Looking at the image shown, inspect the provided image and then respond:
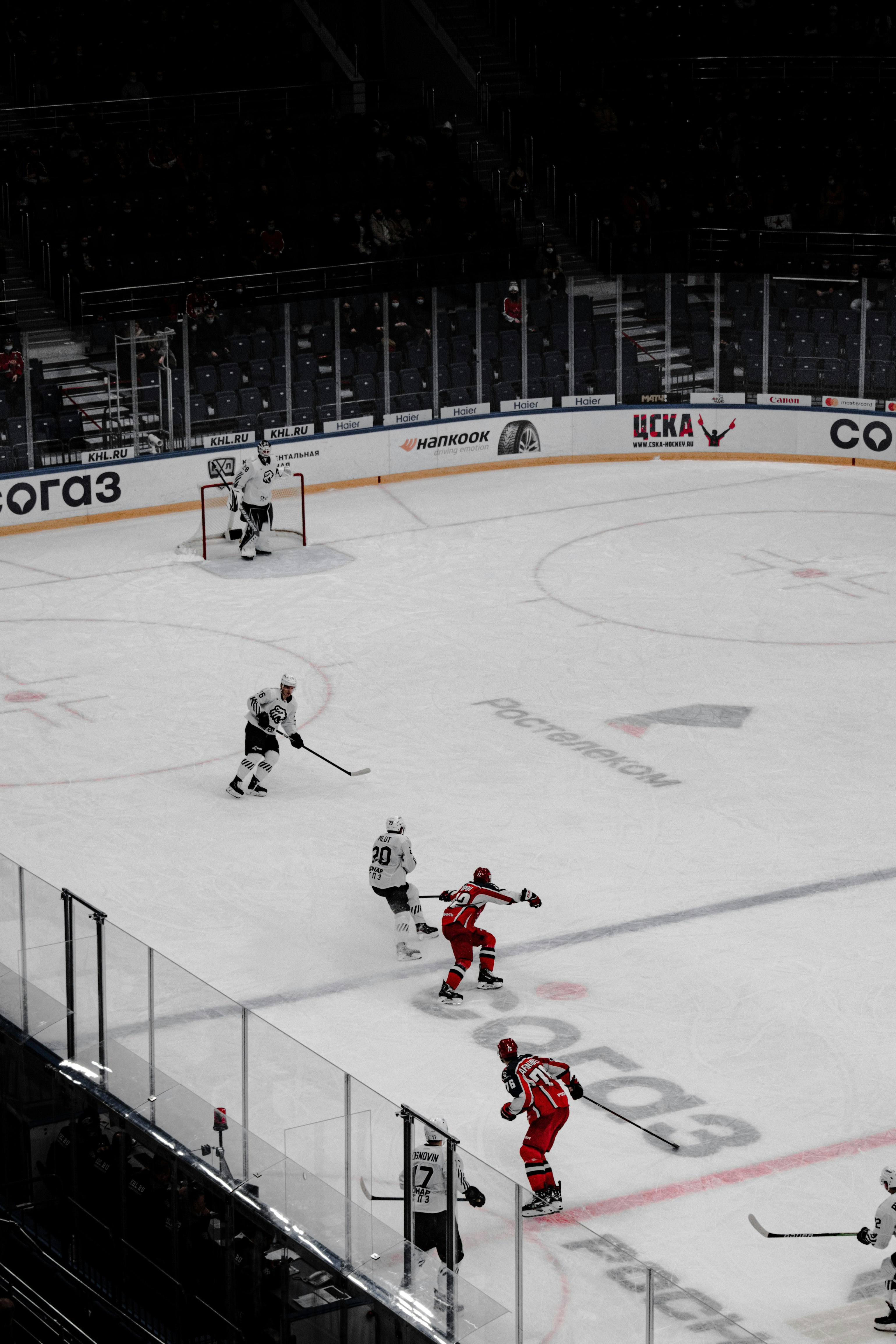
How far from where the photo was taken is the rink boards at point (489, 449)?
26.5 m

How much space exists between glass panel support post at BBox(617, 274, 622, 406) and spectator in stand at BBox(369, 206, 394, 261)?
3.56m

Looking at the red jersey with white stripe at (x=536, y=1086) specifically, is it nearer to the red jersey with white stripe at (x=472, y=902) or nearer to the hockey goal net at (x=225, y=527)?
the red jersey with white stripe at (x=472, y=902)

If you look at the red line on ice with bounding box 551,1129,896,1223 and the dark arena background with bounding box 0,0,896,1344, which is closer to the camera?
the dark arena background with bounding box 0,0,896,1344

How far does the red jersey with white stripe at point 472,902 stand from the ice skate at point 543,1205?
2.69 m

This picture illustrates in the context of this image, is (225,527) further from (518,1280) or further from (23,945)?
(518,1280)

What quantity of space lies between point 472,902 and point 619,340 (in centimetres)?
1745

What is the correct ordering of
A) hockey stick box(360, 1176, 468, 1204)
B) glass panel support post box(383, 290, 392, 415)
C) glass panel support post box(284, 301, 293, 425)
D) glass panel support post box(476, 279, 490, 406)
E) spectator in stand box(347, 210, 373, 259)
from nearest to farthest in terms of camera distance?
hockey stick box(360, 1176, 468, 1204) → glass panel support post box(284, 301, 293, 425) → glass panel support post box(383, 290, 392, 415) → glass panel support post box(476, 279, 490, 406) → spectator in stand box(347, 210, 373, 259)

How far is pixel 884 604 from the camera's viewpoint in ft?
73.2

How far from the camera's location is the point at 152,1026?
10.2 meters

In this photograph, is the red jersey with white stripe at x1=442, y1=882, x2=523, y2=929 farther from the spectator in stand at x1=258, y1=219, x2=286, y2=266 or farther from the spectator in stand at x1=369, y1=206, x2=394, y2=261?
the spectator in stand at x1=369, y1=206, x2=394, y2=261

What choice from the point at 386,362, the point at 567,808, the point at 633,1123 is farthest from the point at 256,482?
the point at 633,1123

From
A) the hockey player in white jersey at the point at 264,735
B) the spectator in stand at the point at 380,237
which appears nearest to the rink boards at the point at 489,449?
the spectator in stand at the point at 380,237

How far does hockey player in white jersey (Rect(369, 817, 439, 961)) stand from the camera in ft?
44.4

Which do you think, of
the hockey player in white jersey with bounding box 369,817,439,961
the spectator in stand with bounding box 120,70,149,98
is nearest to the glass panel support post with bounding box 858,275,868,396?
the spectator in stand with bounding box 120,70,149,98
